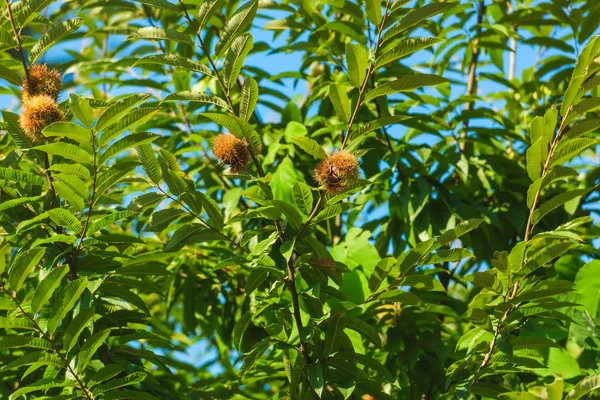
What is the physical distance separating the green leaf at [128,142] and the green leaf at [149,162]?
1.1 inches

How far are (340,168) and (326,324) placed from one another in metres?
0.40

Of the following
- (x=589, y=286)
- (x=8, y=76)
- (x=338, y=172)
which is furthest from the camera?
(x=589, y=286)

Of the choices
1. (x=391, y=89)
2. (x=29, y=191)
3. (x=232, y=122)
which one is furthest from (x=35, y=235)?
(x=391, y=89)

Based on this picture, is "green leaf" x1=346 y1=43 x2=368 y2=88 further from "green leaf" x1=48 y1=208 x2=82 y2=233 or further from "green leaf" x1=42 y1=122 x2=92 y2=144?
"green leaf" x1=48 y1=208 x2=82 y2=233

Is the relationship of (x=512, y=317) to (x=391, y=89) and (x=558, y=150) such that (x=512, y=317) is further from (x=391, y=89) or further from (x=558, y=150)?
(x=391, y=89)

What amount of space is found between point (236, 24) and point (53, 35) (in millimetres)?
529

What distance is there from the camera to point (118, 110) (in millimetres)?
1800

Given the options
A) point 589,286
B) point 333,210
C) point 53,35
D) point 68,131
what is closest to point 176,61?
point 68,131

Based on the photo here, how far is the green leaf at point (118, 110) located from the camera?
1782 mm

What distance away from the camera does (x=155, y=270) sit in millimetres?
2049

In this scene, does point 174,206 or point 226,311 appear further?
point 226,311

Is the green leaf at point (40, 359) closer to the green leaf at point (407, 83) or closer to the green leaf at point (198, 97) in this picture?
the green leaf at point (198, 97)

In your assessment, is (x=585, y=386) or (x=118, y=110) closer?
(x=585, y=386)

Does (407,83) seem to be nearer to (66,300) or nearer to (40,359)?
(66,300)
